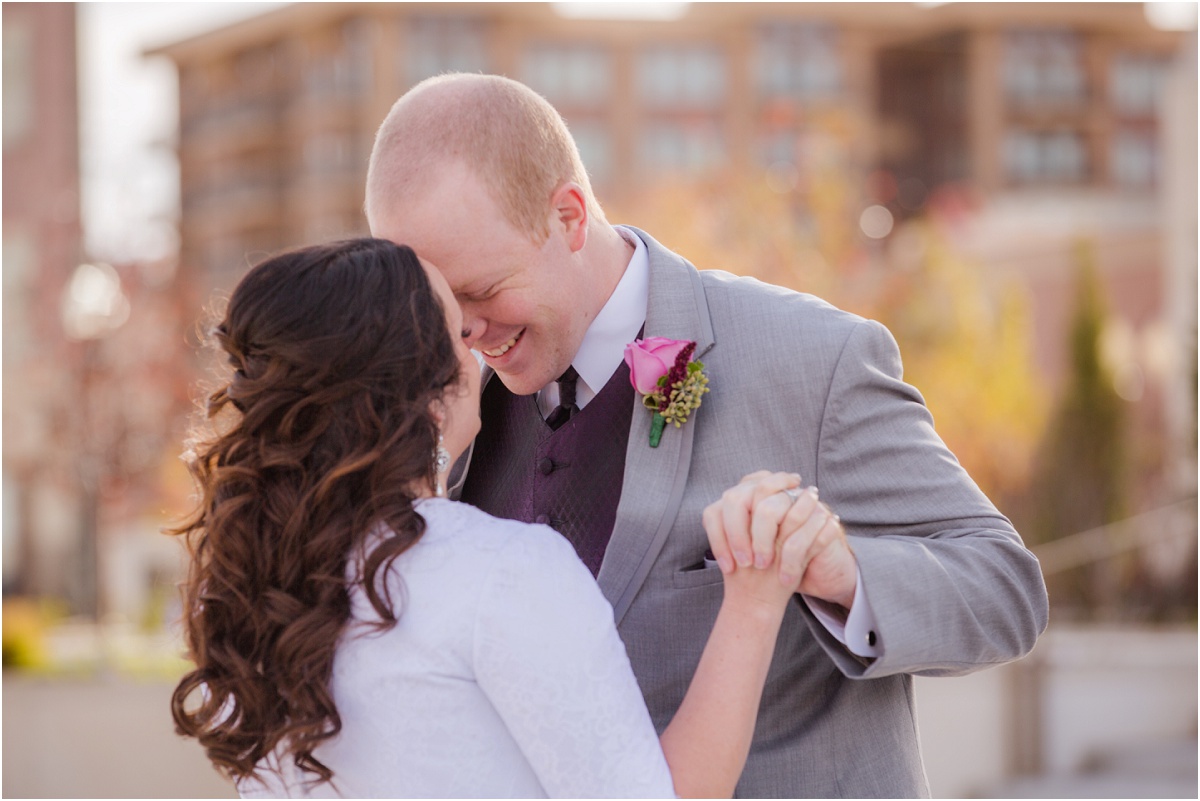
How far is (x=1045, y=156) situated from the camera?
50531mm

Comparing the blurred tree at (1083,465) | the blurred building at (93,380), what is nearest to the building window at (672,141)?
the blurred building at (93,380)

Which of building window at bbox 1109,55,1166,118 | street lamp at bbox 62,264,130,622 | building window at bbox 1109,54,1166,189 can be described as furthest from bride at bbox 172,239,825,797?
building window at bbox 1109,55,1166,118

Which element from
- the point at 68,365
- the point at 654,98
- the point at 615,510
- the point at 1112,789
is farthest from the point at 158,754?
the point at 654,98

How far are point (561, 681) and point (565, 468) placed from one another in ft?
2.76

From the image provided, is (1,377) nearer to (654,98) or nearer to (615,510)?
(615,510)

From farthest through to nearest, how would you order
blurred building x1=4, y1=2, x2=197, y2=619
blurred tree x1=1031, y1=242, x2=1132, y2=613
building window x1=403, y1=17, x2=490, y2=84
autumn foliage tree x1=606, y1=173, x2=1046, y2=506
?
building window x1=403, y1=17, x2=490, y2=84
autumn foliage tree x1=606, y1=173, x2=1046, y2=506
blurred tree x1=1031, y1=242, x2=1132, y2=613
blurred building x1=4, y1=2, x2=197, y2=619

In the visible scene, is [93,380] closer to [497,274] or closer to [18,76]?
[497,274]

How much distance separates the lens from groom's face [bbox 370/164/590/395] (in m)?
2.49

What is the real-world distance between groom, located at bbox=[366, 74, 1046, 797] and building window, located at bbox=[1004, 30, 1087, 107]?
51123 mm

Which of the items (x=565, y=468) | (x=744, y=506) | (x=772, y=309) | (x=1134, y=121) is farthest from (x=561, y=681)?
(x=1134, y=121)

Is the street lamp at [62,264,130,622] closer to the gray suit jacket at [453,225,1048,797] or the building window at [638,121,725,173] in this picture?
the gray suit jacket at [453,225,1048,797]

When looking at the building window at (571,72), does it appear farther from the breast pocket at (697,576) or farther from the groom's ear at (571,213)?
the breast pocket at (697,576)

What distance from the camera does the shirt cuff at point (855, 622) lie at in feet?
6.95

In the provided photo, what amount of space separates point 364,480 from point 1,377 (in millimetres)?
14917
